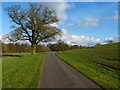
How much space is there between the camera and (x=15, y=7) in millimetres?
29531

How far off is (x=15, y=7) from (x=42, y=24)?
7293mm

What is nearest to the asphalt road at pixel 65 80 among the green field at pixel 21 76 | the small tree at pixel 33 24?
the green field at pixel 21 76

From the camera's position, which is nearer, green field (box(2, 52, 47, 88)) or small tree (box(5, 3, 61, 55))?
green field (box(2, 52, 47, 88))

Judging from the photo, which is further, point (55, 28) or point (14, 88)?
point (55, 28)

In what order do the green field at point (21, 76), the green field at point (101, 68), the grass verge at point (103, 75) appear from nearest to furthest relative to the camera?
1. the green field at point (21, 76)
2. the grass verge at point (103, 75)
3. the green field at point (101, 68)

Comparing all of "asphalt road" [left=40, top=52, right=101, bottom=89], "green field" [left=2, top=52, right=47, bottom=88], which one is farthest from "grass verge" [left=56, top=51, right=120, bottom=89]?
"green field" [left=2, top=52, right=47, bottom=88]

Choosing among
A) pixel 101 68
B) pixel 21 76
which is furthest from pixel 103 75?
pixel 21 76

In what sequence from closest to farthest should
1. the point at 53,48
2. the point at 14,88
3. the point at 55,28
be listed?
the point at 14,88 → the point at 55,28 → the point at 53,48

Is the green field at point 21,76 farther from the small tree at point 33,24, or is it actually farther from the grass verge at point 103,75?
the small tree at point 33,24

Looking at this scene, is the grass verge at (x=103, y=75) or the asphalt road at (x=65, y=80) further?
the grass verge at (x=103, y=75)

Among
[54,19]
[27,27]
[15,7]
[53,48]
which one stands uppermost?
[15,7]

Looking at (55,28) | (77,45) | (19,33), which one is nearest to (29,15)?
(19,33)

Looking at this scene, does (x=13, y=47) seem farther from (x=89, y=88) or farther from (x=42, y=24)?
(x=89, y=88)

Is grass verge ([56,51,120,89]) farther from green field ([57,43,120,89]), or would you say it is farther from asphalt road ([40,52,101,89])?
asphalt road ([40,52,101,89])
